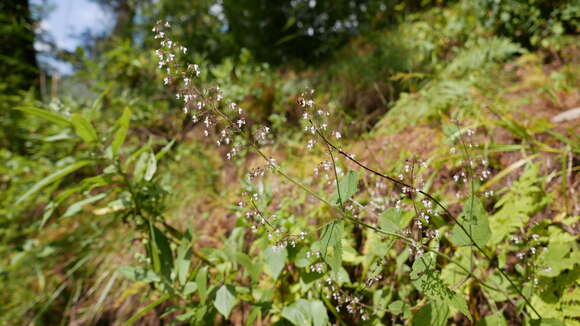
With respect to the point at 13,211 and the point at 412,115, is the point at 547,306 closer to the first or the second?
the point at 412,115

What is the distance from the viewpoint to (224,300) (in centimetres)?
123

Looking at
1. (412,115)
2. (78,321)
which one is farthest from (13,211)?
(412,115)

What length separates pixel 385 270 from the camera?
154 centimetres

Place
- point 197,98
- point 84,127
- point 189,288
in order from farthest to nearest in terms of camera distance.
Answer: point 84,127, point 189,288, point 197,98

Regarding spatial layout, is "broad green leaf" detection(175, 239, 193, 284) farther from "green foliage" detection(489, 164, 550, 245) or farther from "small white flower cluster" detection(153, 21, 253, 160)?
"green foliage" detection(489, 164, 550, 245)

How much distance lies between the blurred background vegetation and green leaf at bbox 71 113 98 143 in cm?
4

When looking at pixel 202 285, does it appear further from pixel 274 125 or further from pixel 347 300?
pixel 274 125

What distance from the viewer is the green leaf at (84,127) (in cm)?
153

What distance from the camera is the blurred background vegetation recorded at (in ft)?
5.25

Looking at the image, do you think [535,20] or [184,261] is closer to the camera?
[184,261]

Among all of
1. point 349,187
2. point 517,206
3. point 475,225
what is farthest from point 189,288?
point 517,206

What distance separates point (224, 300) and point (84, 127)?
1142 mm

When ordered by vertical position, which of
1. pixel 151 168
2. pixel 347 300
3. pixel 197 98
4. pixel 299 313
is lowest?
pixel 299 313

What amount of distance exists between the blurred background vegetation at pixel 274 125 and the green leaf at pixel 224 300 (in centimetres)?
10
